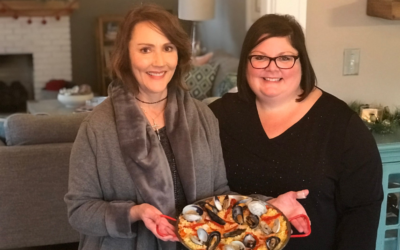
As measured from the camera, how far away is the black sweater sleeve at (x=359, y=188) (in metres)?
1.45

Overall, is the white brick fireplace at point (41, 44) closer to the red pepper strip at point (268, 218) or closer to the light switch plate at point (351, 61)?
the light switch plate at point (351, 61)

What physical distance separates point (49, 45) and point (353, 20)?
4.00 meters

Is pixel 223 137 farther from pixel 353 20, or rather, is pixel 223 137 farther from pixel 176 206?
pixel 353 20

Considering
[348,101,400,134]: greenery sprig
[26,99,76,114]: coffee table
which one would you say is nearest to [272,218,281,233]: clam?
[348,101,400,134]: greenery sprig

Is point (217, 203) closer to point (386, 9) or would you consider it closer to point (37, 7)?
point (386, 9)

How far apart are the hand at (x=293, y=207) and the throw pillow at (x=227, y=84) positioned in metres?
2.15

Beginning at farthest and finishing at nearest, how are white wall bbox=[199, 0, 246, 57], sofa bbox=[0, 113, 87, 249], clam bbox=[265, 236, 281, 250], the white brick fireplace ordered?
the white brick fireplace
white wall bbox=[199, 0, 246, 57]
sofa bbox=[0, 113, 87, 249]
clam bbox=[265, 236, 281, 250]

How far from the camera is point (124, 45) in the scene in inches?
53.7

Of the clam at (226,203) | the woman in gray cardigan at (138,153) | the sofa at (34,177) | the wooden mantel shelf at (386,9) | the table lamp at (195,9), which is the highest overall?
the table lamp at (195,9)

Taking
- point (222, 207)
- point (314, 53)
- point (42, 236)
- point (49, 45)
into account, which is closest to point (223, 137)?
point (222, 207)

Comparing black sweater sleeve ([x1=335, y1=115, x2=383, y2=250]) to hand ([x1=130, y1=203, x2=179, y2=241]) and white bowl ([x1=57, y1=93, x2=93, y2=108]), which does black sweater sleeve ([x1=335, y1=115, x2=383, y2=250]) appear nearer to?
hand ([x1=130, y1=203, x2=179, y2=241])

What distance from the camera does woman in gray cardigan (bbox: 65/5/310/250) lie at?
1320 millimetres

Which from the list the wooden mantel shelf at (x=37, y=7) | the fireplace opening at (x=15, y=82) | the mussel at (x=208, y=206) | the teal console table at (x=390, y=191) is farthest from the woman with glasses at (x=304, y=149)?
the fireplace opening at (x=15, y=82)

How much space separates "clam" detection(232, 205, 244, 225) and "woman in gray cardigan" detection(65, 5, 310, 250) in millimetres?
126
